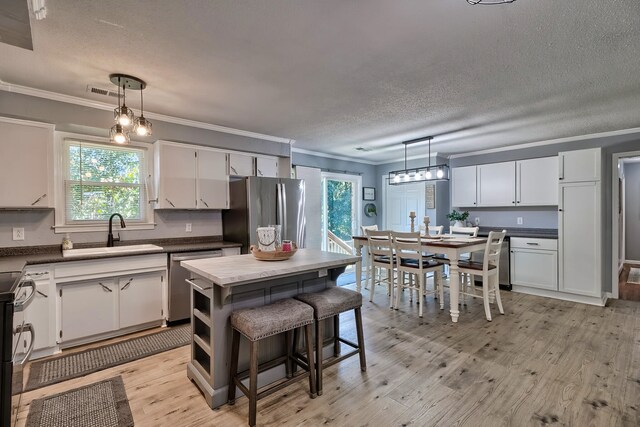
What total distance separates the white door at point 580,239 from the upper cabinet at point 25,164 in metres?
6.17

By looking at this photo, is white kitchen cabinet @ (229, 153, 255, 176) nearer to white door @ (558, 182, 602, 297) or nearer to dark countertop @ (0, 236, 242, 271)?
dark countertop @ (0, 236, 242, 271)

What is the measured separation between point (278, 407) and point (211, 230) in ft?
9.05

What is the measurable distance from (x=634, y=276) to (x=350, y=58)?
709 cm

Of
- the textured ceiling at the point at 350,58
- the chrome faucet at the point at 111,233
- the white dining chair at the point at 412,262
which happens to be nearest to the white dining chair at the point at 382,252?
the white dining chair at the point at 412,262

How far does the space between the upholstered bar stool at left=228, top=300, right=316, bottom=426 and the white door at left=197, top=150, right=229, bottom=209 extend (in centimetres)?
223

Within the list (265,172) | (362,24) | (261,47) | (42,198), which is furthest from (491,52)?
(42,198)

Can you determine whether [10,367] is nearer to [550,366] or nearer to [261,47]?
[261,47]

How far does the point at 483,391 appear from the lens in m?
2.21

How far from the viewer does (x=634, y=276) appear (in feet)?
19.1

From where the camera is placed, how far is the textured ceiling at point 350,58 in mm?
1739

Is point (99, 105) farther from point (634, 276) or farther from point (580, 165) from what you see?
point (634, 276)

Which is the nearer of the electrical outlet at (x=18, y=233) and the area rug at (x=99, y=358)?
the area rug at (x=99, y=358)

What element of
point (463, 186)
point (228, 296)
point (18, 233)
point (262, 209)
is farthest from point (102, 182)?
point (463, 186)

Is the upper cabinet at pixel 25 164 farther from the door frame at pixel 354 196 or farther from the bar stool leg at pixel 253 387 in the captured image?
the door frame at pixel 354 196
